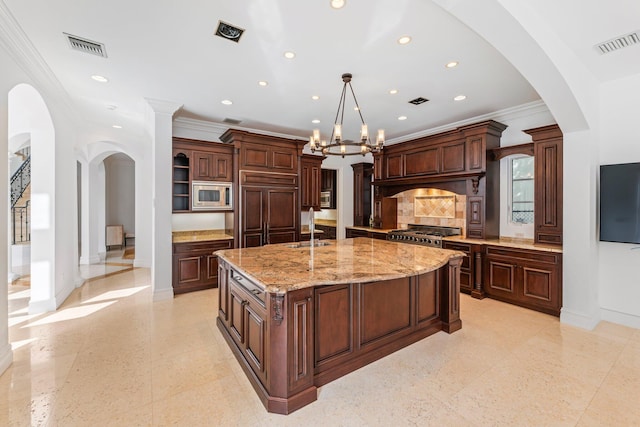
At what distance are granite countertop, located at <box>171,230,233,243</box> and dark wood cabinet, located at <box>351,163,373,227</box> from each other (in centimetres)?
338

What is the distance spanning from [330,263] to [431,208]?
13.3 feet

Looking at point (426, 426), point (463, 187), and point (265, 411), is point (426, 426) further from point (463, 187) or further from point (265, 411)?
point (463, 187)

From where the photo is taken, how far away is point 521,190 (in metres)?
4.66

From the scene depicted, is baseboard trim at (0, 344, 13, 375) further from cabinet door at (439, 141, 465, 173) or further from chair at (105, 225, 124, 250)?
chair at (105, 225, 124, 250)

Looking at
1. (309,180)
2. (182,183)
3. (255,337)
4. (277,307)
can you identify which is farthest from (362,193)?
(277,307)

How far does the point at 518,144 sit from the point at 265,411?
5.01 metres

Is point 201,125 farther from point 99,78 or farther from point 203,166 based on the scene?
point 99,78

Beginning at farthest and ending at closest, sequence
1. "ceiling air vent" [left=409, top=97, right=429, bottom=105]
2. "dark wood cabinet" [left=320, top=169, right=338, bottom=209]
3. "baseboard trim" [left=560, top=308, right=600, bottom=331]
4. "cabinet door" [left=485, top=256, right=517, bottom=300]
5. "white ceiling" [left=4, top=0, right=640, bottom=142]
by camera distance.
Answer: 1. "dark wood cabinet" [left=320, top=169, right=338, bottom=209]
2. "ceiling air vent" [left=409, top=97, right=429, bottom=105]
3. "cabinet door" [left=485, top=256, right=517, bottom=300]
4. "baseboard trim" [left=560, top=308, right=600, bottom=331]
5. "white ceiling" [left=4, top=0, right=640, bottom=142]

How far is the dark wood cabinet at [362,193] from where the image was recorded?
23.5ft

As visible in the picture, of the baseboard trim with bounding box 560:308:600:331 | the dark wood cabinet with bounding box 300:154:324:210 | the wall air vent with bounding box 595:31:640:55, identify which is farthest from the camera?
the dark wood cabinet with bounding box 300:154:324:210

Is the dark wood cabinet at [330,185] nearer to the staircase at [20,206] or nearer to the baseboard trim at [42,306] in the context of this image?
the baseboard trim at [42,306]

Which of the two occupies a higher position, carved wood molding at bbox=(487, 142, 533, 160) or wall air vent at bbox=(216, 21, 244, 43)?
wall air vent at bbox=(216, 21, 244, 43)

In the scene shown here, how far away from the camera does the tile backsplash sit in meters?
5.34

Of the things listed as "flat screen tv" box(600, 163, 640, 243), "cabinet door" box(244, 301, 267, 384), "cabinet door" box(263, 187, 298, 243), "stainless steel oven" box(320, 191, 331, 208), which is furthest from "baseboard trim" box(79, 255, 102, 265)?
"flat screen tv" box(600, 163, 640, 243)
